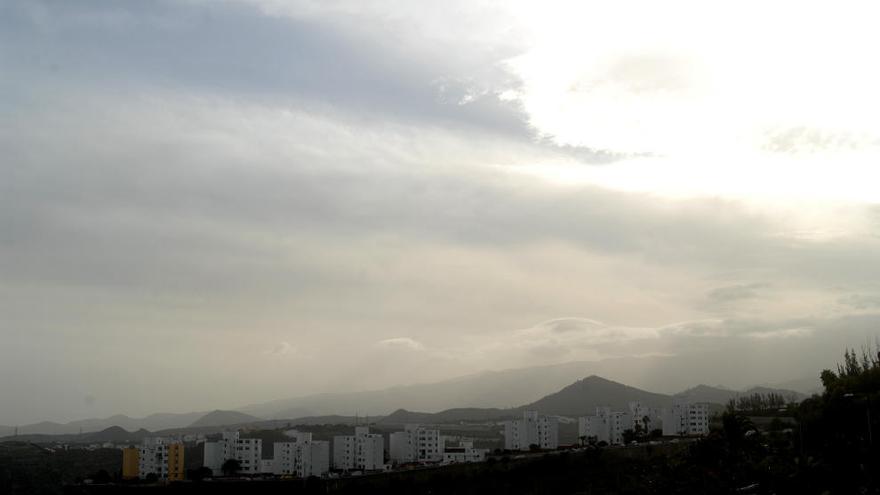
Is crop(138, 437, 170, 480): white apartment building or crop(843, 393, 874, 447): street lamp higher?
crop(843, 393, 874, 447): street lamp

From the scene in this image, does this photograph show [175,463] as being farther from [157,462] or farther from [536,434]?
[536,434]

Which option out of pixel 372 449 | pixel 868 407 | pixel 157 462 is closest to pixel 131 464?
pixel 157 462

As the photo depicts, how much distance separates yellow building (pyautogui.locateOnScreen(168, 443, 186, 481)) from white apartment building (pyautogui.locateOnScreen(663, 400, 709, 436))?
150 feet

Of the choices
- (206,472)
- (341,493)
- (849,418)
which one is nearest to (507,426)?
(341,493)

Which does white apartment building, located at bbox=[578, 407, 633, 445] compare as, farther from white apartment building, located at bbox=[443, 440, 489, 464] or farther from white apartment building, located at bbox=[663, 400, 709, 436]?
white apartment building, located at bbox=[443, 440, 489, 464]

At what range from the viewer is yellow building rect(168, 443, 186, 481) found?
249ft

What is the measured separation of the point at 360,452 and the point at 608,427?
2417 cm

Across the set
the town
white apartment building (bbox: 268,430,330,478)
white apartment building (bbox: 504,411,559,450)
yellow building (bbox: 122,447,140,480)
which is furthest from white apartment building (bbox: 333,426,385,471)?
yellow building (bbox: 122,447,140,480)

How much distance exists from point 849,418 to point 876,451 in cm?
634

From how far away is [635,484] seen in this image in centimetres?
4131

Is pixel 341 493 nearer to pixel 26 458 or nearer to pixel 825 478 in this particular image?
pixel 825 478

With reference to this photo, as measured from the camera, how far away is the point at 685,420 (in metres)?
73.3

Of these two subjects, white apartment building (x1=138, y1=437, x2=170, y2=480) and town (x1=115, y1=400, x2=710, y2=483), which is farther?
white apartment building (x1=138, y1=437, x2=170, y2=480)

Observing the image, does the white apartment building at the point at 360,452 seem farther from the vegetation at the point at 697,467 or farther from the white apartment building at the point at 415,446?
the vegetation at the point at 697,467
